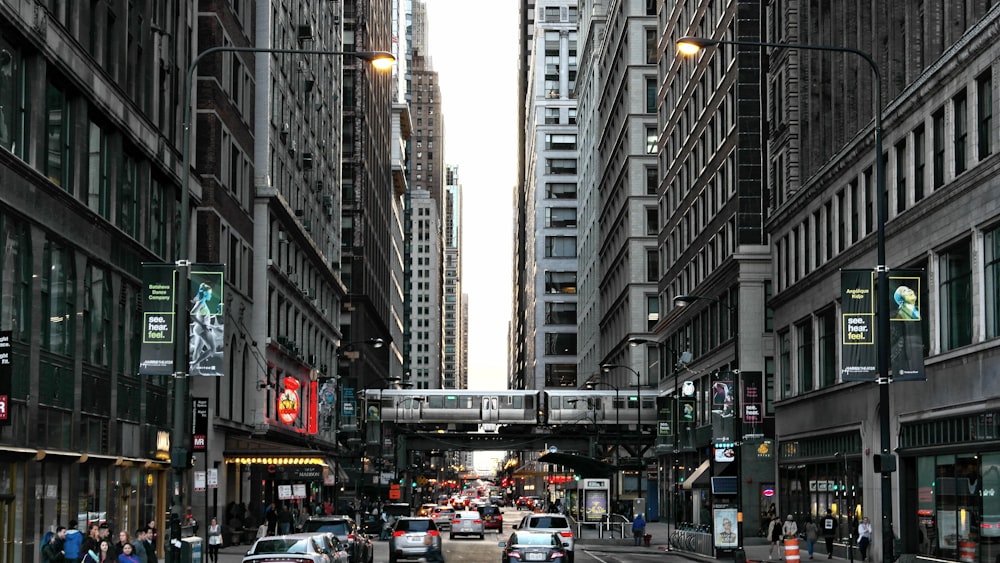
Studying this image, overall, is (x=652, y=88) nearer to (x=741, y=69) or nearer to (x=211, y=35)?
(x=741, y=69)

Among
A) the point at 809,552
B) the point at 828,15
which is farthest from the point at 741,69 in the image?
the point at 809,552

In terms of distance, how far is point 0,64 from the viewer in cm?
3125

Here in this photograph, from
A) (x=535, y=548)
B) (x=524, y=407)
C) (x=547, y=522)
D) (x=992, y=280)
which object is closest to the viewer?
(x=535, y=548)

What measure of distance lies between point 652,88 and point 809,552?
69755 millimetres

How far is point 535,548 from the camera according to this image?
117 feet

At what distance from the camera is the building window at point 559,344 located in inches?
7520

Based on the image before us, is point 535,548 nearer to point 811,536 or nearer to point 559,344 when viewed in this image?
point 811,536

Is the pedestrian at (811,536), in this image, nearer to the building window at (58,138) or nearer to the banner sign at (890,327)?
the banner sign at (890,327)

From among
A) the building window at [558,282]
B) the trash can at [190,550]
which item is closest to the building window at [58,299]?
the trash can at [190,550]

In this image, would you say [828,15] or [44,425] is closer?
[44,425]

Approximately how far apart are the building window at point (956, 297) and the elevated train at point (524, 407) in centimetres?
6902

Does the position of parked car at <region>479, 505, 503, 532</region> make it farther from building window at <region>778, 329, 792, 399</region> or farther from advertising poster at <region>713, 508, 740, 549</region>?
advertising poster at <region>713, 508, 740, 549</region>

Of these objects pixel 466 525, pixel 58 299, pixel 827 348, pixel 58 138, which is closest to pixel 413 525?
pixel 58 299

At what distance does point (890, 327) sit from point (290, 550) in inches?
522
